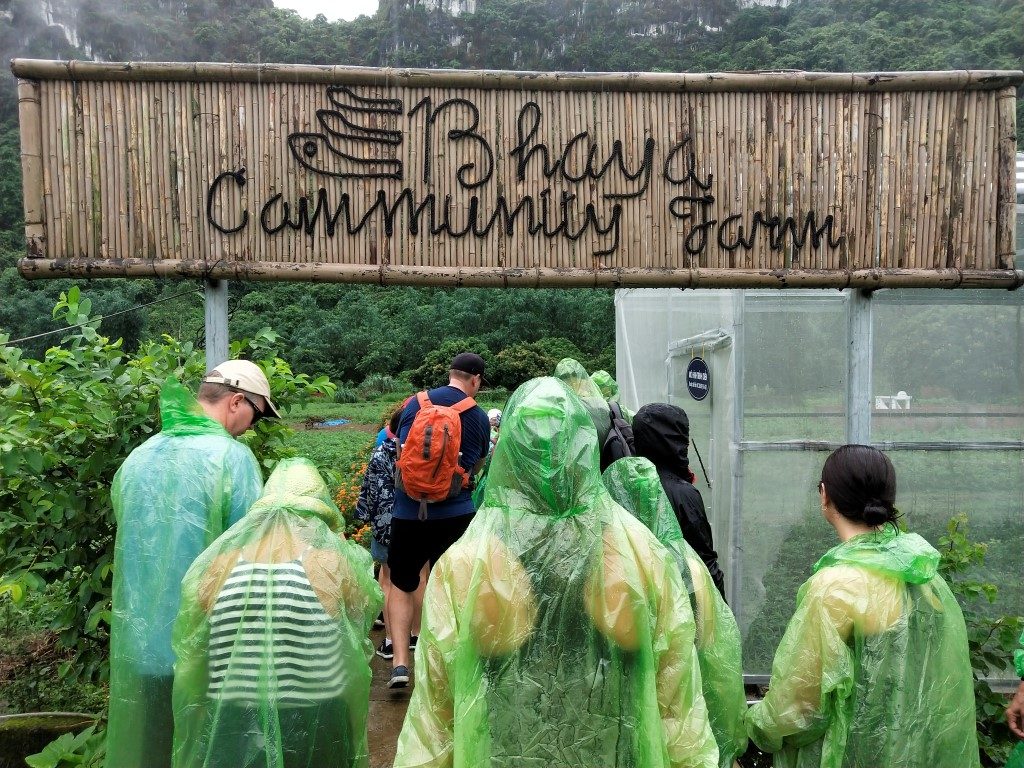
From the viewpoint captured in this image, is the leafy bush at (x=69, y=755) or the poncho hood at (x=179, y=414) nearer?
the poncho hood at (x=179, y=414)

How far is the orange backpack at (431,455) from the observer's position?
3410 millimetres

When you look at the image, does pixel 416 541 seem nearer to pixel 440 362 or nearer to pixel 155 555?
pixel 155 555

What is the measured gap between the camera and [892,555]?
1.93 m

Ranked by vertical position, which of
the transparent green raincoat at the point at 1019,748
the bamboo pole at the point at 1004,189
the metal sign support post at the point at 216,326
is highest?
the bamboo pole at the point at 1004,189

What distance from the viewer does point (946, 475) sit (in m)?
4.00

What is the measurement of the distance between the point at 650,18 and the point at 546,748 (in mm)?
51673

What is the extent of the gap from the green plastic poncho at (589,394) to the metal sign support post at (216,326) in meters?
1.58

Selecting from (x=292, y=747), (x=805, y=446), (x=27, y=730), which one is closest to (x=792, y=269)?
(x=805, y=446)

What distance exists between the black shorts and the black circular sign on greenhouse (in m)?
1.96

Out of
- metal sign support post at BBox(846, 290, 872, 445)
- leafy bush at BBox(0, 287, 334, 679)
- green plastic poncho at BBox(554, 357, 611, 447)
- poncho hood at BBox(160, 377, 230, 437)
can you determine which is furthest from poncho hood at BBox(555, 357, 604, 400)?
poncho hood at BBox(160, 377, 230, 437)

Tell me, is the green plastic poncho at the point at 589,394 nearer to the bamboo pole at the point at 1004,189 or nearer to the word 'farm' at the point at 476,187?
the word 'farm' at the point at 476,187

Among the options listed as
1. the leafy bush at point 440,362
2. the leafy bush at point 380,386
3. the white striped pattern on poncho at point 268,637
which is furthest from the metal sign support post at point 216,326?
the leafy bush at point 380,386

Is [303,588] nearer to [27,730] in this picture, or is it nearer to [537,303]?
[27,730]

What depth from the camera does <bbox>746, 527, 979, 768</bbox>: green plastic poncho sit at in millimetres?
1928
